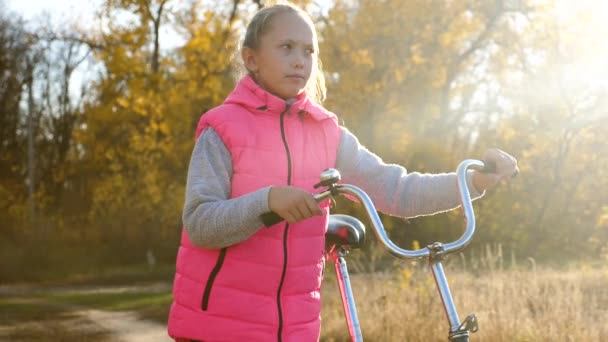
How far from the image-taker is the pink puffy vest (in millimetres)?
2977

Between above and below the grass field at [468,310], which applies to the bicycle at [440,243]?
above

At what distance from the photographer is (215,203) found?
285 centimetres

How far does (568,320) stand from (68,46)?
94.3 ft

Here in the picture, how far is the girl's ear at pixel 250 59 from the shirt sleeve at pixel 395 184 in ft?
1.20

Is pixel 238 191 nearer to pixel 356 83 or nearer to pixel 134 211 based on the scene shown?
pixel 356 83

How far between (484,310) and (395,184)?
4.17 m

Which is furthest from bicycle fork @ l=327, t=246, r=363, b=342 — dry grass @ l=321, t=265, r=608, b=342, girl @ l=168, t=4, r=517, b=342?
dry grass @ l=321, t=265, r=608, b=342

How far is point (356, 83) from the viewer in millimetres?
18766

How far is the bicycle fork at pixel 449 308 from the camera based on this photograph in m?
2.42

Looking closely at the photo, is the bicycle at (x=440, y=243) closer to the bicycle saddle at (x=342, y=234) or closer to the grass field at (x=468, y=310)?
the bicycle saddle at (x=342, y=234)

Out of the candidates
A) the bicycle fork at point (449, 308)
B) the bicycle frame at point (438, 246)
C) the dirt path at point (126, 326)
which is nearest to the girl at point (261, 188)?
the bicycle frame at point (438, 246)

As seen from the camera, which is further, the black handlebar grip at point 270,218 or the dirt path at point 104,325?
the dirt path at point 104,325

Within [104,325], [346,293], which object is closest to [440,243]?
[346,293]

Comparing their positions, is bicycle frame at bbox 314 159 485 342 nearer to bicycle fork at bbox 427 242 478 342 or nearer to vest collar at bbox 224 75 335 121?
bicycle fork at bbox 427 242 478 342
